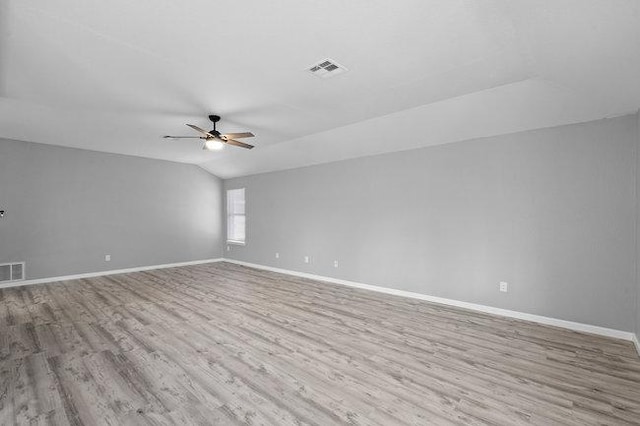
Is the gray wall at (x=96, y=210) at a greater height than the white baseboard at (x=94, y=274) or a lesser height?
greater

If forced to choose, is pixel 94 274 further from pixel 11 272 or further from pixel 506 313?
pixel 506 313

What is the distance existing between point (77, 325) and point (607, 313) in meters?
6.25

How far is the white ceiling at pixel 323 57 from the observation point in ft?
6.61

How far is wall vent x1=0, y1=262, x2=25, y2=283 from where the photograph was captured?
5.36 meters

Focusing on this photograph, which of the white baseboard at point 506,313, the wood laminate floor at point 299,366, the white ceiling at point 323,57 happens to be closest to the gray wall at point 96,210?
the white ceiling at point 323,57

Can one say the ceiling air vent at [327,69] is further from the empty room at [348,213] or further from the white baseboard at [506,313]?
the white baseboard at [506,313]

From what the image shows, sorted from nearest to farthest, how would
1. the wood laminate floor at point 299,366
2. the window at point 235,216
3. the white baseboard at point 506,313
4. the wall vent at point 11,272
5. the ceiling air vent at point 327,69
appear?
1. the wood laminate floor at point 299,366
2. the ceiling air vent at point 327,69
3. the white baseboard at point 506,313
4. the wall vent at point 11,272
5. the window at point 235,216

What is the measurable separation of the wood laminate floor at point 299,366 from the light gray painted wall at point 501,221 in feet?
→ 1.51

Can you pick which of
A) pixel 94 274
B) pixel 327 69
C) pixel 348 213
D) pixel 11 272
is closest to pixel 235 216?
pixel 94 274

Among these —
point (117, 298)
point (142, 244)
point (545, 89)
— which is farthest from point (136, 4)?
point (142, 244)

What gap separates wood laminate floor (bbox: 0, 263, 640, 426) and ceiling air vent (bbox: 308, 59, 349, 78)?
9.21 ft

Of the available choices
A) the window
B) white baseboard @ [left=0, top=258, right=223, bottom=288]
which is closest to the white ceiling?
white baseboard @ [left=0, top=258, right=223, bottom=288]

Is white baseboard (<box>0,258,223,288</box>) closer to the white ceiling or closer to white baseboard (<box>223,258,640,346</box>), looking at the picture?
the white ceiling

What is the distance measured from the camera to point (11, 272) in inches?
214
